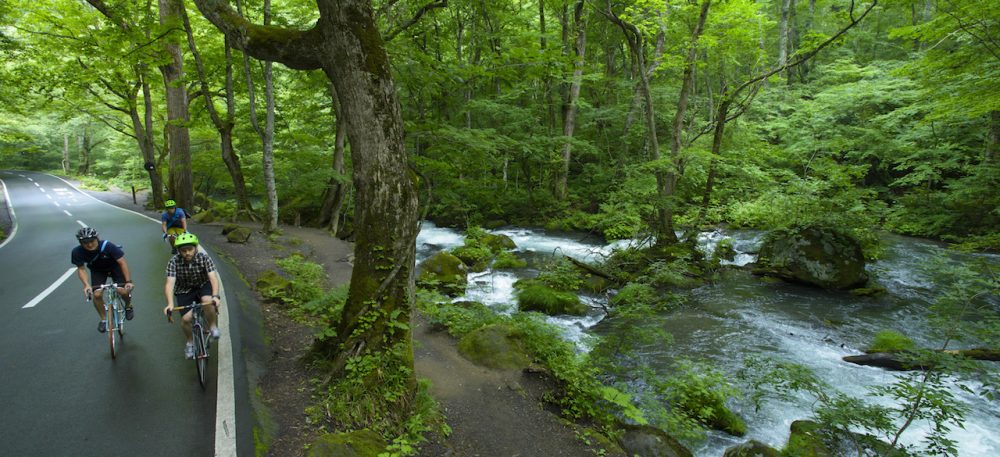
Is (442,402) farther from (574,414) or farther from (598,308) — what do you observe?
(598,308)

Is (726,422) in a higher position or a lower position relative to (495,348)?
lower

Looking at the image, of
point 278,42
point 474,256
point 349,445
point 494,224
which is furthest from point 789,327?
point 494,224

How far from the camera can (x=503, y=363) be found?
7.27 meters

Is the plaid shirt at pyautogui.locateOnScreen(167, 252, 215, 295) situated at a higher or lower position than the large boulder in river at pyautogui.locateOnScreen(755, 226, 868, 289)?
higher

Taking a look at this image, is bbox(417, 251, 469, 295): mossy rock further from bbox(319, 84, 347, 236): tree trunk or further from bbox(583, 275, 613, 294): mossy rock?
bbox(319, 84, 347, 236): tree trunk

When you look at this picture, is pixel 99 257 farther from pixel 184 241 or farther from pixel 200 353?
pixel 200 353

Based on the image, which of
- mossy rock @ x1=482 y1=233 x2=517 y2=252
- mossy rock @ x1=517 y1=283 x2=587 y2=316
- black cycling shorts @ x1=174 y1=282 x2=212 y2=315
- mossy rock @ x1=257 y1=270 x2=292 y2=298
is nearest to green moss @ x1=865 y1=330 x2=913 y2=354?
mossy rock @ x1=517 y1=283 x2=587 y2=316

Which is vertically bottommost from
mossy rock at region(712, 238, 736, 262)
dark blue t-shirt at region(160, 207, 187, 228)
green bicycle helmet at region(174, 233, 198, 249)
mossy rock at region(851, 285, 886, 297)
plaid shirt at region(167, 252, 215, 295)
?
mossy rock at region(851, 285, 886, 297)

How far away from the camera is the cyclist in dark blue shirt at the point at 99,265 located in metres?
6.17

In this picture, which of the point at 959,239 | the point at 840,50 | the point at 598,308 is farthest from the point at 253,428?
the point at 840,50

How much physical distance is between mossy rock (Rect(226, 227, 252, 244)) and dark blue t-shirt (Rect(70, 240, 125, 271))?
8.31m

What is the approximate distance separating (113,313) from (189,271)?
5.20ft

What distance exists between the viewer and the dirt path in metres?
5.08

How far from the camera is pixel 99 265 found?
21.2 feet
